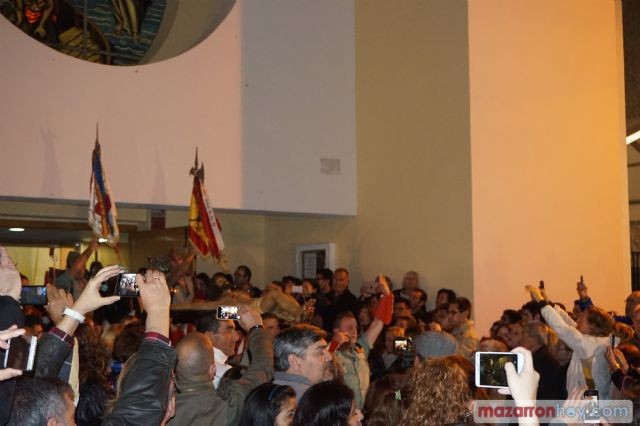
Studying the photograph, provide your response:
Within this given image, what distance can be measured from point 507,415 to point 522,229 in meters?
8.00

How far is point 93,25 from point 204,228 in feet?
11.8

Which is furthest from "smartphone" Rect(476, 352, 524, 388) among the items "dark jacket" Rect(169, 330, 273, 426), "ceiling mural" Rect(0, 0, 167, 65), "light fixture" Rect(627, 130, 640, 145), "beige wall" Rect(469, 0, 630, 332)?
"light fixture" Rect(627, 130, 640, 145)

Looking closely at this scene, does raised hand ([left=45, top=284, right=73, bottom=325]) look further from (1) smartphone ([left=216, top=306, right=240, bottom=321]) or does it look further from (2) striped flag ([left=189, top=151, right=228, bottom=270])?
(2) striped flag ([left=189, top=151, right=228, bottom=270])

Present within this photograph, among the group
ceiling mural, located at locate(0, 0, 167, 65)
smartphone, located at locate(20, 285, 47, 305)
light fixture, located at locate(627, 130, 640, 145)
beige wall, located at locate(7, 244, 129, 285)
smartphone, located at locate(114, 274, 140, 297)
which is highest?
ceiling mural, located at locate(0, 0, 167, 65)

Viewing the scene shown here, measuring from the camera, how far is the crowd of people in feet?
10.3

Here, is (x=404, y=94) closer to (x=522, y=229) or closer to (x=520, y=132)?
(x=520, y=132)

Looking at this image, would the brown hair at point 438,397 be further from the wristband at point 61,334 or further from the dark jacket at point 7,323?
the dark jacket at point 7,323

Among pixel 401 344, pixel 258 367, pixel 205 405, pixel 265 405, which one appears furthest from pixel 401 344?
pixel 265 405

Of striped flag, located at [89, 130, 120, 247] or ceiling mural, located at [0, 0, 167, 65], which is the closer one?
striped flag, located at [89, 130, 120, 247]

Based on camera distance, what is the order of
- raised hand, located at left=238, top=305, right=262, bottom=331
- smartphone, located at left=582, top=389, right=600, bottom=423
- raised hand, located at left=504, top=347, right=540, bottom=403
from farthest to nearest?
1. raised hand, located at left=238, top=305, right=262, bottom=331
2. smartphone, located at left=582, top=389, right=600, bottom=423
3. raised hand, located at left=504, top=347, right=540, bottom=403

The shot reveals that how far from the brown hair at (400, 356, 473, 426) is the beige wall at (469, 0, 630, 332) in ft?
24.8

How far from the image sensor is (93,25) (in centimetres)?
1252

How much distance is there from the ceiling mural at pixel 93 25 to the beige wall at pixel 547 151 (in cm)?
447

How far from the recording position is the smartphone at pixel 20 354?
2.56 m
